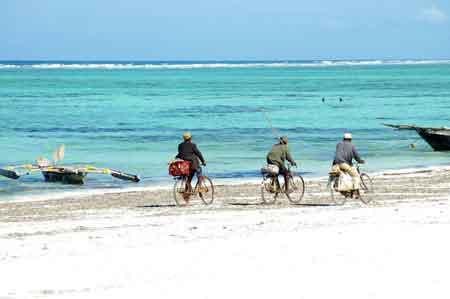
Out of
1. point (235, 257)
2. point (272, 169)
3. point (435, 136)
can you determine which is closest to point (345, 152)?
point (272, 169)

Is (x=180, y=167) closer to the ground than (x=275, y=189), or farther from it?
farther from it

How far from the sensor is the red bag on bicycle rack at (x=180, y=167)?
741 inches

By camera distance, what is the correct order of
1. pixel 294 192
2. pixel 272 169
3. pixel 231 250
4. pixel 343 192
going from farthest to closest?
pixel 294 192
pixel 272 169
pixel 343 192
pixel 231 250

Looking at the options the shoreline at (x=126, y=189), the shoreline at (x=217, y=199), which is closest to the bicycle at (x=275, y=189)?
the shoreline at (x=217, y=199)

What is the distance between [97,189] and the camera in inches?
1011

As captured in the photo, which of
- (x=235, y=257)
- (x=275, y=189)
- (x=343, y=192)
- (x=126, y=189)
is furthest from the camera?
(x=126, y=189)

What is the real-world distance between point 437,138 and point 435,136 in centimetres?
11

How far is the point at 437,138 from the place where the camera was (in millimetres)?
36312

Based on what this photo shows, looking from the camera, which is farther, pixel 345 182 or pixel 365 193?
pixel 365 193

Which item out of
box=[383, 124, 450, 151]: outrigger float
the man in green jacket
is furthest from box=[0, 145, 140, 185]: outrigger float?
box=[383, 124, 450, 151]: outrigger float

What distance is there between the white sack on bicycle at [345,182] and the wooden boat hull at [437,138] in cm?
1840

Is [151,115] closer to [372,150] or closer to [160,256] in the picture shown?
[372,150]

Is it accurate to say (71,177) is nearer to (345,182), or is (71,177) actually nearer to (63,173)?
(63,173)

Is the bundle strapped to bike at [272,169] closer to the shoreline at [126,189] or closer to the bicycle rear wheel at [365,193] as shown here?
the bicycle rear wheel at [365,193]
